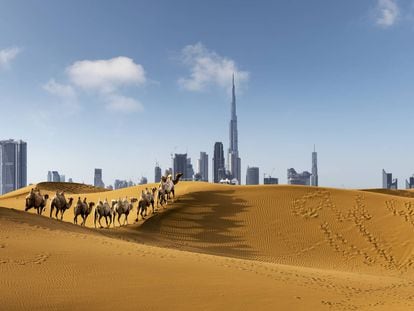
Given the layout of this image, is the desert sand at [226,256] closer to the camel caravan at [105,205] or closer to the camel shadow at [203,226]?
the camel shadow at [203,226]

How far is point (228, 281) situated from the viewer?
1217 centimetres

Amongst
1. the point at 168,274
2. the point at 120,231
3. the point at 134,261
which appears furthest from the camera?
the point at 120,231

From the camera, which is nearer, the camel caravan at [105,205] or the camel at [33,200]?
the camel at [33,200]

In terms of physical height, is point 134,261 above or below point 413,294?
above

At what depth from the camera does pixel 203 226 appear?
2641 cm

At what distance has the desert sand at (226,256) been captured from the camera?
10234mm

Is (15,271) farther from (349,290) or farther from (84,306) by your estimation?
(349,290)

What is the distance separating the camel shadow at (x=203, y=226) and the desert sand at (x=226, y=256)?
0.07m

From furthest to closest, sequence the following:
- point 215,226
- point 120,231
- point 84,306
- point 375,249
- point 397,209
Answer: point 397,209 < point 215,226 < point 375,249 < point 120,231 < point 84,306

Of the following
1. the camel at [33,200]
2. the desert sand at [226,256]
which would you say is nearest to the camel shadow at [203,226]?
the desert sand at [226,256]

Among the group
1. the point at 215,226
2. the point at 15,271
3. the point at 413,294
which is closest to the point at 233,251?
the point at 215,226

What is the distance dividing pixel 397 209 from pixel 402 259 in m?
7.36

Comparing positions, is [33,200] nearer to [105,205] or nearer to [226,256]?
[105,205]

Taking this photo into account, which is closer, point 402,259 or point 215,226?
point 402,259
